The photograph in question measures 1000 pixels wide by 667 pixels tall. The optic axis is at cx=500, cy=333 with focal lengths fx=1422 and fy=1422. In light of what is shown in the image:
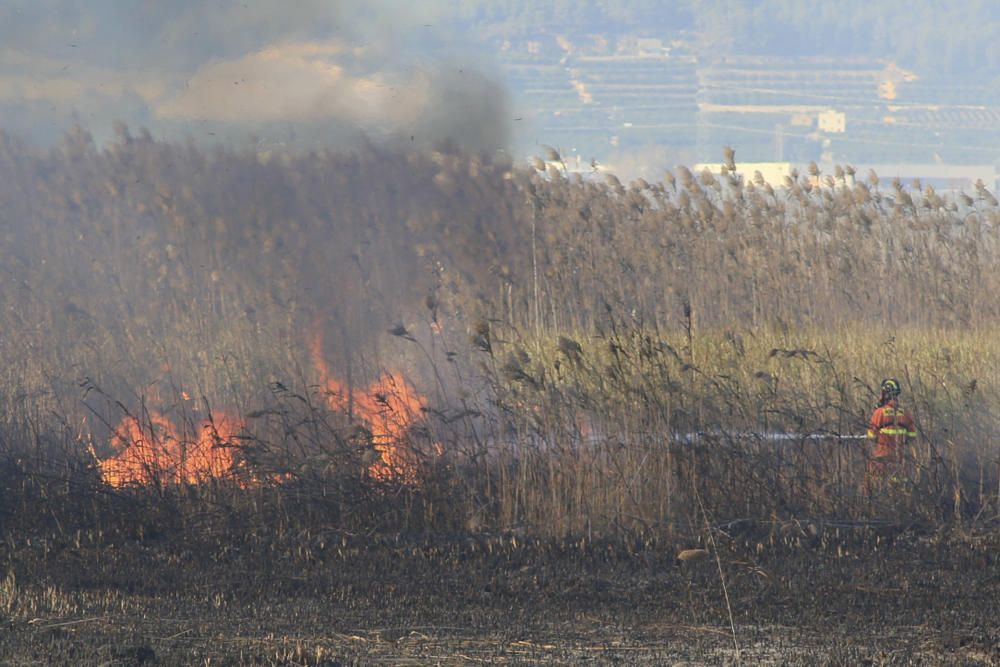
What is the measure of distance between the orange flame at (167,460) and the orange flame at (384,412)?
3.54ft

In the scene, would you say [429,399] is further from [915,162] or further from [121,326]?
[915,162]

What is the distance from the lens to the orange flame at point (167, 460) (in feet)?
34.9

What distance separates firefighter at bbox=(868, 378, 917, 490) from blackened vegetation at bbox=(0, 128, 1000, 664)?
13cm

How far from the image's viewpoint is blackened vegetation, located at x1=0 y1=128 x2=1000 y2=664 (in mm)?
8539

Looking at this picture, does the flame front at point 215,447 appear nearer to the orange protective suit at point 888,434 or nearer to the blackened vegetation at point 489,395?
the blackened vegetation at point 489,395

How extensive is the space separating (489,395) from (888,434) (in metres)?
3.29

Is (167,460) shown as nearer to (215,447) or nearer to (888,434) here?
(215,447)

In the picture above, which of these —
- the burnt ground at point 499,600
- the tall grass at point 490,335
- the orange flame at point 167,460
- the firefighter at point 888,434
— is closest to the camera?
the burnt ground at point 499,600

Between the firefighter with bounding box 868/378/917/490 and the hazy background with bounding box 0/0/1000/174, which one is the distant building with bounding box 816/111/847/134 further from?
the firefighter with bounding box 868/378/917/490

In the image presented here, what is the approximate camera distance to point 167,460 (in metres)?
11.0

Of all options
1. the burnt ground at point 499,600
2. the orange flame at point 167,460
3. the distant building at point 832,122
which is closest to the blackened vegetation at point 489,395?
the burnt ground at point 499,600

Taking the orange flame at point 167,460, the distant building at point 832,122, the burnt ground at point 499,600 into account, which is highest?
the distant building at point 832,122

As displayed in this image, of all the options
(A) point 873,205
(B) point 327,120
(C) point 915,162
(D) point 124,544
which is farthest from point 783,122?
(D) point 124,544

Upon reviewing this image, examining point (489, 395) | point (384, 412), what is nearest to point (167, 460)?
point (384, 412)
